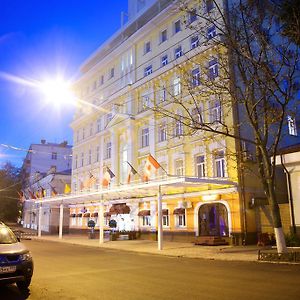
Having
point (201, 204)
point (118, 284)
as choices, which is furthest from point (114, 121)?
point (118, 284)

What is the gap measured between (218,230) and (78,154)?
26.0m

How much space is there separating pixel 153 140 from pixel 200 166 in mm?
6378

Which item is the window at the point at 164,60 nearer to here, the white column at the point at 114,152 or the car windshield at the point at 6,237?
→ the white column at the point at 114,152

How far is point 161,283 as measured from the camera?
10359 millimetres

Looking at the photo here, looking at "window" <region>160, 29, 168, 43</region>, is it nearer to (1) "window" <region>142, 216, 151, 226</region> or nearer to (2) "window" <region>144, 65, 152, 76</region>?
(2) "window" <region>144, 65, 152, 76</region>

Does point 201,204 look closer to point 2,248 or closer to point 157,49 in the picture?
point 157,49

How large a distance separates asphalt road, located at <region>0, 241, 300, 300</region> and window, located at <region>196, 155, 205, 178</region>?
14524mm

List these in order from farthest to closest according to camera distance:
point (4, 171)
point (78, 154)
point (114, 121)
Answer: point (4, 171), point (78, 154), point (114, 121)

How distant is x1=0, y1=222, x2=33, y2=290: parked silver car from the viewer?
342 inches

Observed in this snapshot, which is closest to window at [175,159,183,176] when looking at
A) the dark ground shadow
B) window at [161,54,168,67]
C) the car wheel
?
window at [161,54,168,67]

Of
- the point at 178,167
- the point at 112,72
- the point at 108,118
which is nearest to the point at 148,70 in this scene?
the point at 112,72

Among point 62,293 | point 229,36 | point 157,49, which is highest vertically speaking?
point 157,49

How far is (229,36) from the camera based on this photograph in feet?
52.3

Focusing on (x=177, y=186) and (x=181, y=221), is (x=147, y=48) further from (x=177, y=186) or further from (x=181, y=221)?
(x=181, y=221)
